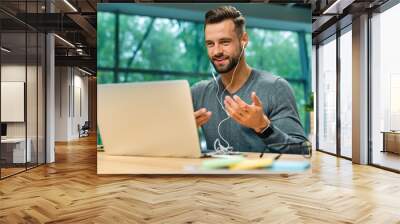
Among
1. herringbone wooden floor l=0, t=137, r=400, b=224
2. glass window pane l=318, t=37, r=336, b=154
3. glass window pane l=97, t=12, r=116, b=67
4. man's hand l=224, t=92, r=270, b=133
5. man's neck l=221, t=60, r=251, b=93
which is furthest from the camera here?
glass window pane l=318, t=37, r=336, b=154

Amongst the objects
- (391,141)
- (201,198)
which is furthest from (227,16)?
(391,141)

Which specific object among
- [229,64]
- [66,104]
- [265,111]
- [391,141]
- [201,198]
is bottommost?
[201,198]

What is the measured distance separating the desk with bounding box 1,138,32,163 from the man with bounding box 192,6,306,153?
3.31 meters

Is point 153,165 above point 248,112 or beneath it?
beneath

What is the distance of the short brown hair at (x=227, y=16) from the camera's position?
5.95 meters

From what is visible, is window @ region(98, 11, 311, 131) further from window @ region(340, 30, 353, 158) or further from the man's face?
window @ region(340, 30, 353, 158)

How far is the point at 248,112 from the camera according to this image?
5848 mm

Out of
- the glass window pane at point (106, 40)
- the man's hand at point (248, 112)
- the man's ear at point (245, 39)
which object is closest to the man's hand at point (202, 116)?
the man's hand at point (248, 112)

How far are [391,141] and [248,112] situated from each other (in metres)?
3.11

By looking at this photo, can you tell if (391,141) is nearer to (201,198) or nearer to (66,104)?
(201,198)

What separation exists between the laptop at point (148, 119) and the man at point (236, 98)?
1.28ft

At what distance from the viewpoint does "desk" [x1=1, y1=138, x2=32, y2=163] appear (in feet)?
21.5

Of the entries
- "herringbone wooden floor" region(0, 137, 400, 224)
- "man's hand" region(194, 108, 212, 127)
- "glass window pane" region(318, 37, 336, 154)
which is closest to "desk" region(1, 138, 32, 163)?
"herringbone wooden floor" region(0, 137, 400, 224)

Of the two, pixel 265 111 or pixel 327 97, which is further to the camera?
pixel 327 97
